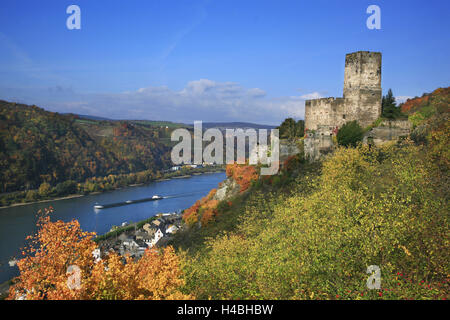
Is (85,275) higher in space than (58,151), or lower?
lower

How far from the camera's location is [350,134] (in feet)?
70.3

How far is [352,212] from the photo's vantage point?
11.3 m

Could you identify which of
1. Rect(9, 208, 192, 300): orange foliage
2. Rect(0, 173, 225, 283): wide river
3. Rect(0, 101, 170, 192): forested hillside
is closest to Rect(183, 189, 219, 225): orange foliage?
Rect(9, 208, 192, 300): orange foliage

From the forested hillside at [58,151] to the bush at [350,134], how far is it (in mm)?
86932

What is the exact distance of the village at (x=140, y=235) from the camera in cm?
4203

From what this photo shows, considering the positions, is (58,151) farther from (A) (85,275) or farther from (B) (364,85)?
(A) (85,275)

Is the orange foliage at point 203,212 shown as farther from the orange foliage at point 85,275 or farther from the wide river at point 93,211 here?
the wide river at point 93,211

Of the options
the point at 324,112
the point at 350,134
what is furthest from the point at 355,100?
the point at 350,134

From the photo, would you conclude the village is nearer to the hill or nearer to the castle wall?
the castle wall

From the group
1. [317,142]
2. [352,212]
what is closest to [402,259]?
[352,212]

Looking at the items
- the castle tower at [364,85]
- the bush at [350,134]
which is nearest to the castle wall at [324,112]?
the castle tower at [364,85]

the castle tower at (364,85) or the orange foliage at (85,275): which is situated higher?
the castle tower at (364,85)

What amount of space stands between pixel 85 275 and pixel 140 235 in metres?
40.3
